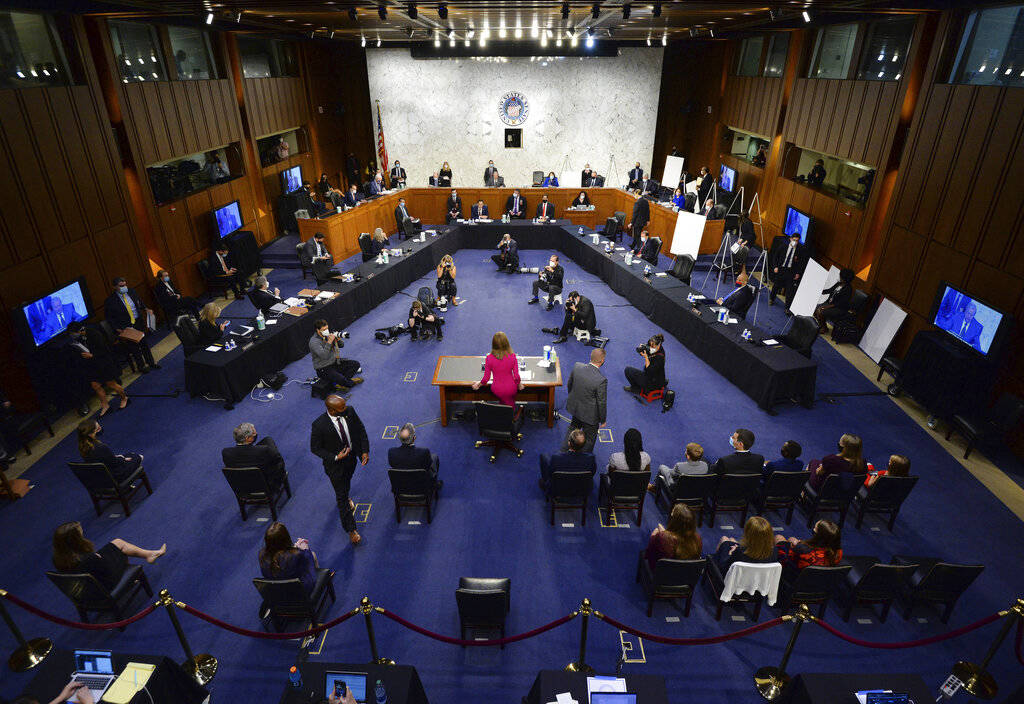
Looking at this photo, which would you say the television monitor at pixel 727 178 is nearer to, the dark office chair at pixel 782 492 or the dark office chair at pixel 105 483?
the dark office chair at pixel 782 492

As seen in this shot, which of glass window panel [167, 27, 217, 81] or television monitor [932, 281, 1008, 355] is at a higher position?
glass window panel [167, 27, 217, 81]

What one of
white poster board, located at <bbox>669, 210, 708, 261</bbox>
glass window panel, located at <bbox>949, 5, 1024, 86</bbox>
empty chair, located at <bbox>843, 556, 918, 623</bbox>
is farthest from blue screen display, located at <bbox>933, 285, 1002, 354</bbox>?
empty chair, located at <bbox>843, 556, 918, 623</bbox>

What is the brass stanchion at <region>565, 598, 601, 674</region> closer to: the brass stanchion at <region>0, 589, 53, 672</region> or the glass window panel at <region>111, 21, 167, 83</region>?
the brass stanchion at <region>0, 589, 53, 672</region>

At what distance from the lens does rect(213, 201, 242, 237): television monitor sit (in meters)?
12.5

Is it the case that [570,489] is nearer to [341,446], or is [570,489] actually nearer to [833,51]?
[341,446]

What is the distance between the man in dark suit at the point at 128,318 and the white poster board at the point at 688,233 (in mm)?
10287

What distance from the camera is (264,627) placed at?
16.5 ft

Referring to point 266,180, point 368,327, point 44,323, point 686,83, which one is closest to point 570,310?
point 368,327

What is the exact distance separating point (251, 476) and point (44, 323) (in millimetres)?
4985

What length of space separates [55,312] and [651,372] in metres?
9.04

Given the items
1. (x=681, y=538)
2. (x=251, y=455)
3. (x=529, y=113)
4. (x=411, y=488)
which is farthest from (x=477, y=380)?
(x=529, y=113)

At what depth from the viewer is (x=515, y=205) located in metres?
15.8

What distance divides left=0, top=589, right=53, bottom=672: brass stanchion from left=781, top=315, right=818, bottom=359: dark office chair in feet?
32.2

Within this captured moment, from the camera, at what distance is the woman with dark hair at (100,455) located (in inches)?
230
